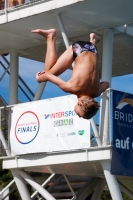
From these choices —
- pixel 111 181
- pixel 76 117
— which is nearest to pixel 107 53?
pixel 76 117

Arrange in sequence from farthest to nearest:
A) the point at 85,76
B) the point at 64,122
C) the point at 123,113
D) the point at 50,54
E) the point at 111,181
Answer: the point at 64,122
the point at 111,181
the point at 123,113
the point at 50,54
the point at 85,76

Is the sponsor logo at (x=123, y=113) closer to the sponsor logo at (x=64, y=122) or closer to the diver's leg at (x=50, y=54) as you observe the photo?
the sponsor logo at (x=64, y=122)

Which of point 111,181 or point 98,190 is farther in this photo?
point 98,190

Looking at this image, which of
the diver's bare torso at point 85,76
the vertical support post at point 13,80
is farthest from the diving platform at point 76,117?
the diver's bare torso at point 85,76

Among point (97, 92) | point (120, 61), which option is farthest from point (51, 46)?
point (120, 61)

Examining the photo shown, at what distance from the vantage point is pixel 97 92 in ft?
42.7

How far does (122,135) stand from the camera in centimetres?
2189

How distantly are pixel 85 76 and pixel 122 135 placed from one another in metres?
9.38

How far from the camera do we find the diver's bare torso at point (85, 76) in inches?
501

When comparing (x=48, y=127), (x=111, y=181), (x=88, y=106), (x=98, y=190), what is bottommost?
(x=98, y=190)

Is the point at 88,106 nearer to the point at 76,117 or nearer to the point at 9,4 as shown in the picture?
the point at 76,117

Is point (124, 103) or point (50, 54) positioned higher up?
point (124, 103)

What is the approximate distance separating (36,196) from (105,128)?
6186 millimetres

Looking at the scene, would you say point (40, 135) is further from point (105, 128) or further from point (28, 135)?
point (105, 128)
